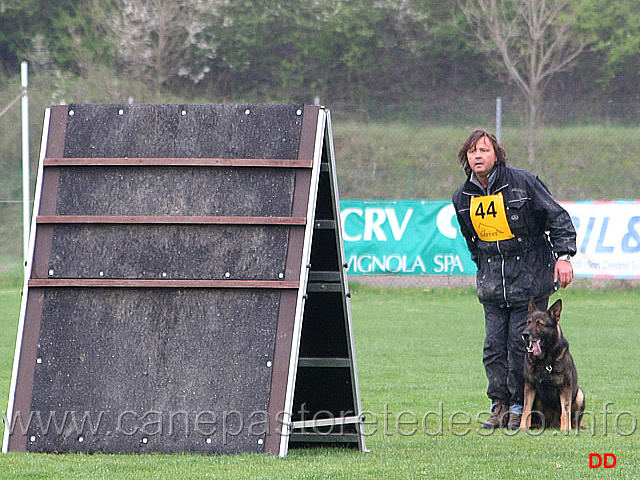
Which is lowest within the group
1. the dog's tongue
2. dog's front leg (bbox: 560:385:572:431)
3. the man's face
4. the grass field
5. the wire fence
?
the grass field

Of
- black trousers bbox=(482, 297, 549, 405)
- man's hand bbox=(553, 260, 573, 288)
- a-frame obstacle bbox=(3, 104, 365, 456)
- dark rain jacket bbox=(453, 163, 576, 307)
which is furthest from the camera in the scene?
black trousers bbox=(482, 297, 549, 405)

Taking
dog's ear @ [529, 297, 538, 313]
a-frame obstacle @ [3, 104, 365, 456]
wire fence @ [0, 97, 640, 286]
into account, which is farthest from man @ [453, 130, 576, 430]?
wire fence @ [0, 97, 640, 286]

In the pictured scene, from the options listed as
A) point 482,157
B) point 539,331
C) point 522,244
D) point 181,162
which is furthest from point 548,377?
point 181,162

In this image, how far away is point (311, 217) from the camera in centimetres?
452

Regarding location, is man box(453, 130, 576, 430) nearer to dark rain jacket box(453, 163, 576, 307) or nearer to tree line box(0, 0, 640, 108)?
dark rain jacket box(453, 163, 576, 307)

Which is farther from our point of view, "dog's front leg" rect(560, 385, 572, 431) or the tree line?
the tree line

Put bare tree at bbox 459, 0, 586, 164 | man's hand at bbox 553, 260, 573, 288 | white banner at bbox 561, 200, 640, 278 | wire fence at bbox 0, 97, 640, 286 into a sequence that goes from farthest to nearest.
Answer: bare tree at bbox 459, 0, 586, 164
wire fence at bbox 0, 97, 640, 286
white banner at bbox 561, 200, 640, 278
man's hand at bbox 553, 260, 573, 288

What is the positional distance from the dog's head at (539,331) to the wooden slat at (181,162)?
69.5 inches

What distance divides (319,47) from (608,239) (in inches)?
663

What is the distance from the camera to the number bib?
5.75m

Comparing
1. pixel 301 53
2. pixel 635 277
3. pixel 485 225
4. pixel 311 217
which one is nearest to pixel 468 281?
pixel 635 277

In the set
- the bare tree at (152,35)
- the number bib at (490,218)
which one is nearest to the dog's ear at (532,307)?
the number bib at (490,218)

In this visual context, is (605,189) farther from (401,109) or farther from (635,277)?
(635,277)

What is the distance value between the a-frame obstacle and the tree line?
70.4ft
